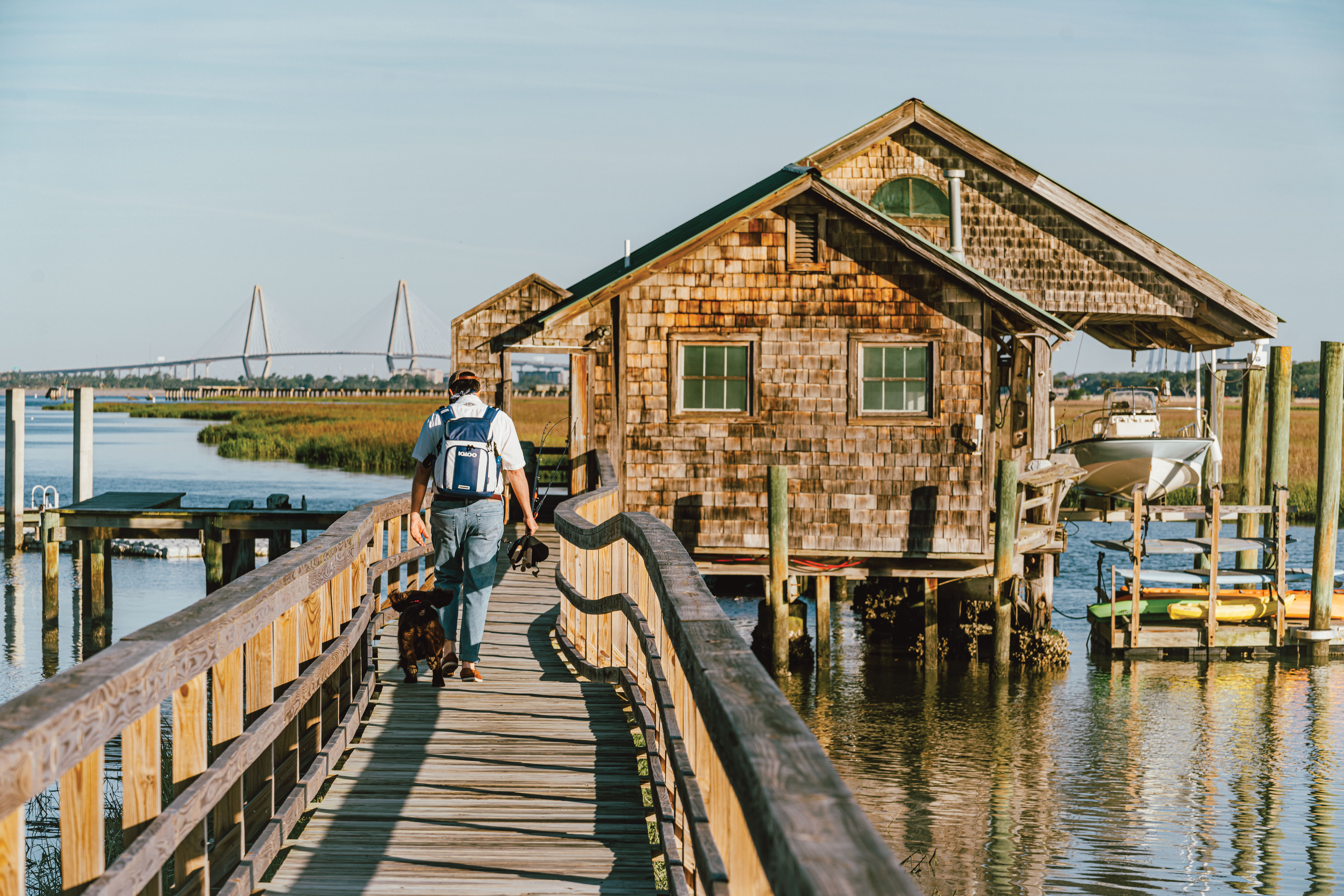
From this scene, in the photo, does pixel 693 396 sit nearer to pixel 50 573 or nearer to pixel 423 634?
pixel 423 634

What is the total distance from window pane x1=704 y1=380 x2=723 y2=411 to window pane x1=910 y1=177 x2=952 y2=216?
6078mm

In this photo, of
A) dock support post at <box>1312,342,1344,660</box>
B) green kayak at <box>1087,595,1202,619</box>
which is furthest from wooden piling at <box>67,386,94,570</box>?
dock support post at <box>1312,342,1344,660</box>

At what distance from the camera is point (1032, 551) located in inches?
711

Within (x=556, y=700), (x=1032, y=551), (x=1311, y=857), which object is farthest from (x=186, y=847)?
(x=1032, y=551)

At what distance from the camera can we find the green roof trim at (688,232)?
16.0 metres

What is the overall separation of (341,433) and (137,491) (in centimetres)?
2091

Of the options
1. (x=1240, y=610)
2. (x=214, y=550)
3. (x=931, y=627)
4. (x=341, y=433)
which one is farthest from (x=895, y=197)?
(x=341, y=433)

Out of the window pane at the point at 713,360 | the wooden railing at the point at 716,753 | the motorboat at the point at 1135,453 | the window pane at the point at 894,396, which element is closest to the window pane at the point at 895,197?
the motorboat at the point at 1135,453

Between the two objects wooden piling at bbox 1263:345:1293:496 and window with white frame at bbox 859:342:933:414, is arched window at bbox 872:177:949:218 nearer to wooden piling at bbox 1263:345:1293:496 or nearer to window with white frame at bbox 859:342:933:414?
window with white frame at bbox 859:342:933:414

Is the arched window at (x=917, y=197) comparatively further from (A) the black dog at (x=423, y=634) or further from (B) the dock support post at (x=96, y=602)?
(A) the black dog at (x=423, y=634)

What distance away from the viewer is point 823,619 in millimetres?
18141

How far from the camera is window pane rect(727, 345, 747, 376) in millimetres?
16547

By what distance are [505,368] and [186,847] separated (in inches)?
706

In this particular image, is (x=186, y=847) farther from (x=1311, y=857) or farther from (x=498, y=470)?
(x=1311, y=857)
